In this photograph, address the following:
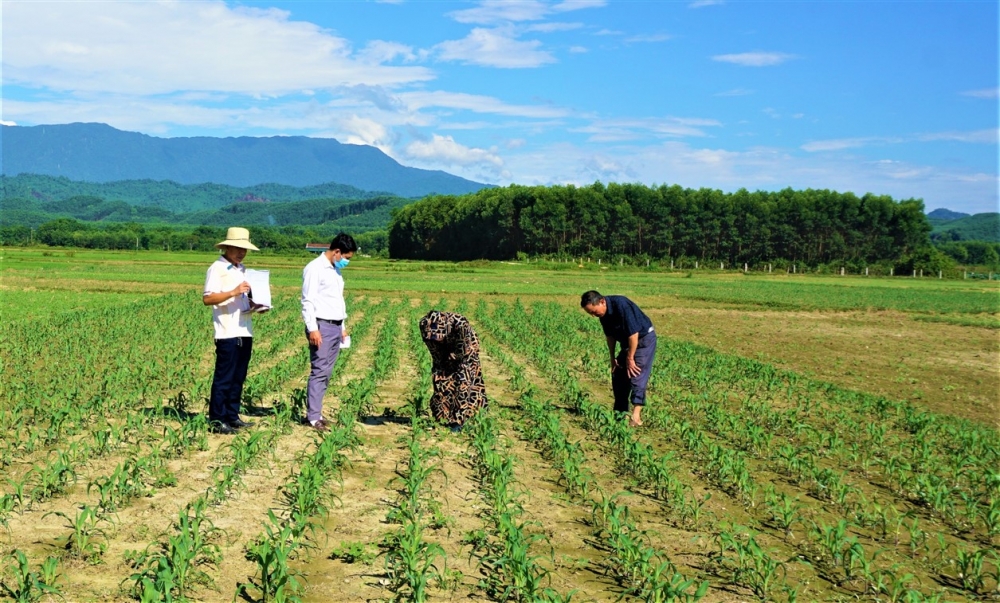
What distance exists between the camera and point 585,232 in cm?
8281

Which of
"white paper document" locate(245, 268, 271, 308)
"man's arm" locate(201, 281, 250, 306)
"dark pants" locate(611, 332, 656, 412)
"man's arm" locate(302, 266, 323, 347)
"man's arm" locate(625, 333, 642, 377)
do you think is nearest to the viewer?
"man's arm" locate(201, 281, 250, 306)

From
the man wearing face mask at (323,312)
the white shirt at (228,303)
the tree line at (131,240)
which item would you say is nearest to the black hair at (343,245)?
the man wearing face mask at (323,312)

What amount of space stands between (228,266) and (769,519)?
5.73 m

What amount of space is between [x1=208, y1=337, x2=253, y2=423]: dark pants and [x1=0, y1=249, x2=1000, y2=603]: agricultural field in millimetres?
288

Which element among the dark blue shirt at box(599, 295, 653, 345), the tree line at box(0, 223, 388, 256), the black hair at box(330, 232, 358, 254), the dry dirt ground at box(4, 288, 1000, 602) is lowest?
the dry dirt ground at box(4, 288, 1000, 602)

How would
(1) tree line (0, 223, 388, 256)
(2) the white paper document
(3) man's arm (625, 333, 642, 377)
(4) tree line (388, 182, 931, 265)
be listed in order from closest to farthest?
(2) the white paper document, (3) man's arm (625, 333, 642, 377), (4) tree line (388, 182, 931, 265), (1) tree line (0, 223, 388, 256)

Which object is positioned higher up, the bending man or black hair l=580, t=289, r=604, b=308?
black hair l=580, t=289, r=604, b=308

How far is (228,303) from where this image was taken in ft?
27.8

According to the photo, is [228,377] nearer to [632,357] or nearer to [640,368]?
[632,357]

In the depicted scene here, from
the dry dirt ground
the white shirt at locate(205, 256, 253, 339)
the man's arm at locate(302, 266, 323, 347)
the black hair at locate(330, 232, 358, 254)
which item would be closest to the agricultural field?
the dry dirt ground

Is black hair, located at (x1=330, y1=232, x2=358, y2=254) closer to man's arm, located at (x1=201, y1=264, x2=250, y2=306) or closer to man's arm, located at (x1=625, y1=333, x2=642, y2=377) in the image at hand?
man's arm, located at (x1=201, y1=264, x2=250, y2=306)

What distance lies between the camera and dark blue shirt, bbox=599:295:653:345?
371 inches

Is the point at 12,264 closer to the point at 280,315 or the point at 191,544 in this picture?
the point at 280,315

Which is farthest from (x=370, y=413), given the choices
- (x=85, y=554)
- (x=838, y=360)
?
(x=838, y=360)
